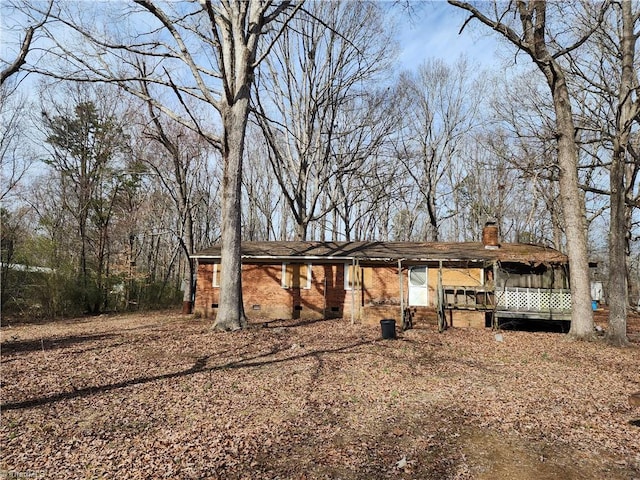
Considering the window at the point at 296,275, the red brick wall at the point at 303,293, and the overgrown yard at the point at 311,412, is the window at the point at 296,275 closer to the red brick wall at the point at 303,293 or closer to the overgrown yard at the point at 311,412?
the red brick wall at the point at 303,293

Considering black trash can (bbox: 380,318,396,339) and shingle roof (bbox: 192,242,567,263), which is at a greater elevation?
shingle roof (bbox: 192,242,567,263)

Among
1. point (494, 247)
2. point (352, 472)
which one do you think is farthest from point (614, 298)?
point (352, 472)

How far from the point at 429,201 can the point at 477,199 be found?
8.94m

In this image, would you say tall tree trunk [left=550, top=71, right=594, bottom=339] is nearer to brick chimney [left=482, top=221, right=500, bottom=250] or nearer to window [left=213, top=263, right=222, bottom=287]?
brick chimney [left=482, top=221, right=500, bottom=250]

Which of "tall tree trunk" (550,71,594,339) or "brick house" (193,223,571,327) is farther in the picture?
"brick house" (193,223,571,327)

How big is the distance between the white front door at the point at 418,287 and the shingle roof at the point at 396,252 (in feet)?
2.52

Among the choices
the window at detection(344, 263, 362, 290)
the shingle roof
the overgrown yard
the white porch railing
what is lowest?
the overgrown yard

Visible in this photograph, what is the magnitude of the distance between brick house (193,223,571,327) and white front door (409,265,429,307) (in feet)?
0.14

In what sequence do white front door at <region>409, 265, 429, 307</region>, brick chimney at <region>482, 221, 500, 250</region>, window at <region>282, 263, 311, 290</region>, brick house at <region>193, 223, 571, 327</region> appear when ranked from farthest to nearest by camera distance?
1. window at <region>282, 263, 311, 290</region>
2. brick chimney at <region>482, 221, 500, 250</region>
3. white front door at <region>409, 265, 429, 307</region>
4. brick house at <region>193, 223, 571, 327</region>

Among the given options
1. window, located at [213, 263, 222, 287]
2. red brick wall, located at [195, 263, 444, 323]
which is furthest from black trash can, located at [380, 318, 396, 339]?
window, located at [213, 263, 222, 287]

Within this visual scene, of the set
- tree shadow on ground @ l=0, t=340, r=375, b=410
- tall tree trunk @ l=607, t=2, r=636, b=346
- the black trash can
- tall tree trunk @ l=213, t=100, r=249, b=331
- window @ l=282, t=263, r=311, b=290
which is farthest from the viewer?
window @ l=282, t=263, r=311, b=290

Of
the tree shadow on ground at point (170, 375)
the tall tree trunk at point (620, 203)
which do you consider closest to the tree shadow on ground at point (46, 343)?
the tree shadow on ground at point (170, 375)

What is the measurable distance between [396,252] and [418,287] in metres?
1.77

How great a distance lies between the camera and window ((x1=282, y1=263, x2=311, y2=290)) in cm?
1738
